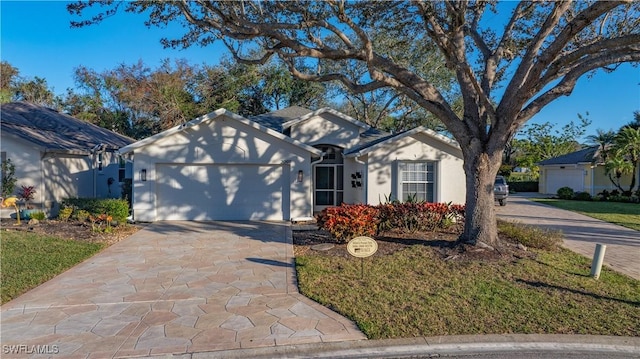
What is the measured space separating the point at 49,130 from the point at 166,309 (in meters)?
15.1

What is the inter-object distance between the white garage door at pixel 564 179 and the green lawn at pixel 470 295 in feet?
83.8

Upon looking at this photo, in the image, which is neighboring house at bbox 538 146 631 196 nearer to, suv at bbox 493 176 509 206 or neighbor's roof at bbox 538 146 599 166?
neighbor's roof at bbox 538 146 599 166

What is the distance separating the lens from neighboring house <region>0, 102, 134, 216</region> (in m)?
13.4

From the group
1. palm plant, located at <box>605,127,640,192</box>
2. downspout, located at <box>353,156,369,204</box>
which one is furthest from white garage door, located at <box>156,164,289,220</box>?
palm plant, located at <box>605,127,640,192</box>

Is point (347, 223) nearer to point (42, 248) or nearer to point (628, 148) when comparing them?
point (42, 248)

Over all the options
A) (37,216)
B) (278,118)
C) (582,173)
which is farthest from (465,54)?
(582,173)

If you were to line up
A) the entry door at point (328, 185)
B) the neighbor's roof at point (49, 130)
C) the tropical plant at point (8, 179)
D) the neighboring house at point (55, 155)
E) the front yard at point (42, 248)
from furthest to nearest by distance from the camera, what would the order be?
the entry door at point (328, 185)
the neighbor's roof at point (49, 130)
the neighboring house at point (55, 155)
the tropical plant at point (8, 179)
the front yard at point (42, 248)

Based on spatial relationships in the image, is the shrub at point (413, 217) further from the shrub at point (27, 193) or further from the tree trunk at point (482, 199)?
the shrub at point (27, 193)

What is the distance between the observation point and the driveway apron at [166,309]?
441cm

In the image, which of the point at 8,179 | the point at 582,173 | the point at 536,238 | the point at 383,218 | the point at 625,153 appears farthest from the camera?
the point at 582,173

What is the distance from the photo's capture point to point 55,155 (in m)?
14.2

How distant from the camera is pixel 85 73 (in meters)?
31.4

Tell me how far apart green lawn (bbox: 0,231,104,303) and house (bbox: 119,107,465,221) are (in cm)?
379

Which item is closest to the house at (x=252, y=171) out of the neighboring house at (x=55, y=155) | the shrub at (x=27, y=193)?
the neighboring house at (x=55, y=155)
